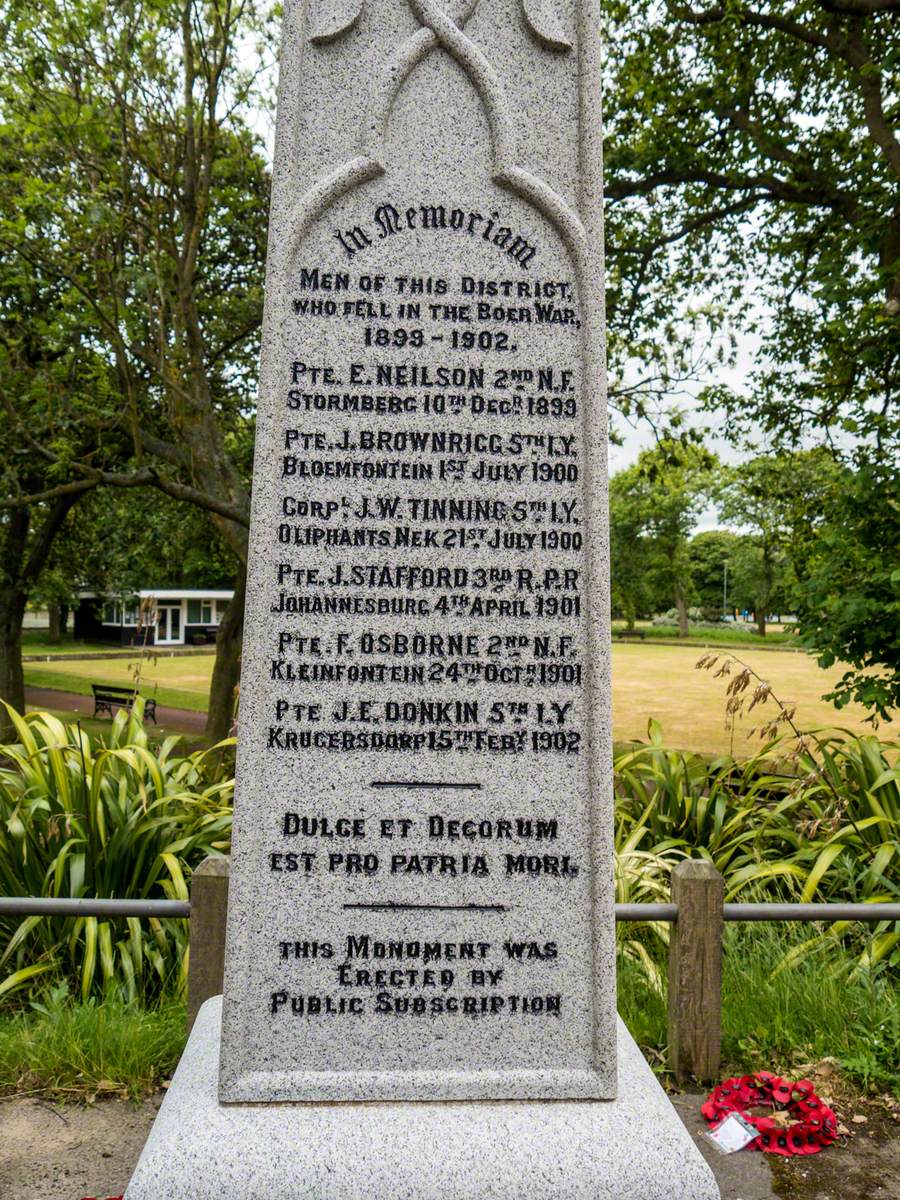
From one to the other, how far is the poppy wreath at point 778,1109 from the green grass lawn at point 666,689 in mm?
11044

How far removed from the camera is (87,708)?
91.5 feet

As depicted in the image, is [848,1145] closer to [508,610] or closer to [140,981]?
[508,610]

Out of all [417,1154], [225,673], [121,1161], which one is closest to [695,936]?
[417,1154]

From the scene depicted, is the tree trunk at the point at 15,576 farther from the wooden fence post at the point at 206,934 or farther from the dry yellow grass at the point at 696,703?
the wooden fence post at the point at 206,934

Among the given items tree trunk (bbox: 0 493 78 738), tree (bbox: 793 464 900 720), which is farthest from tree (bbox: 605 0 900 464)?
tree trunk (bbox: 0 493 78 738)

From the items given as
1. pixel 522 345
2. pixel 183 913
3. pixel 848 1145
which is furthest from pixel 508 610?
pixel 848 1145

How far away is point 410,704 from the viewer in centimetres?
255

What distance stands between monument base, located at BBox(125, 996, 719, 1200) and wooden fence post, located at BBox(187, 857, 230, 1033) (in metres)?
1.30

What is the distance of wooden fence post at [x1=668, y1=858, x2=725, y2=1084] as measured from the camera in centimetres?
379

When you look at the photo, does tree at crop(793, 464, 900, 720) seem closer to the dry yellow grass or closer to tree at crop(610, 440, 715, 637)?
the dry yellow grass

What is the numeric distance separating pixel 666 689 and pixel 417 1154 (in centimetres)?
3132

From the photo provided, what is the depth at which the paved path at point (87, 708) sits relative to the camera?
76.4 ft

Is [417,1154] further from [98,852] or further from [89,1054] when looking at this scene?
[98,852]

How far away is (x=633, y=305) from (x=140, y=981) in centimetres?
963
